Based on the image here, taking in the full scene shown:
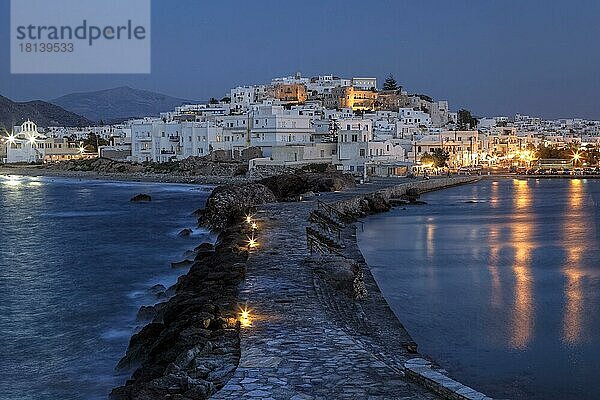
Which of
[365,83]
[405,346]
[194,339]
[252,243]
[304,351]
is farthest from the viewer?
[365,83]

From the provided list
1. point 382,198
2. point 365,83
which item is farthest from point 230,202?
point 365,83

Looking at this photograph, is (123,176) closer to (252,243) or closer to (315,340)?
(252,243)

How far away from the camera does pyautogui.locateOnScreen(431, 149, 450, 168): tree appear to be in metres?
65.7

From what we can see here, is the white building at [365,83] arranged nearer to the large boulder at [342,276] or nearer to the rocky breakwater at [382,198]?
the rocky breakwater at [382,198]

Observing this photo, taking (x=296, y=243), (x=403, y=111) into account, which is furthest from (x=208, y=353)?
(x=403, y=111)

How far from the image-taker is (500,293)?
609 inches

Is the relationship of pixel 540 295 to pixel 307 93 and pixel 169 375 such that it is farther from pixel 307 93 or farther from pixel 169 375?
pixel 307 93

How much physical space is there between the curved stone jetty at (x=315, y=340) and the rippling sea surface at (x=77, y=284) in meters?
2.59

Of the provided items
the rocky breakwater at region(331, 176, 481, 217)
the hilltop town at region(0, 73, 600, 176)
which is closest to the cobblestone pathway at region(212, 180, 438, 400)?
the rocky breakwater at region(331, 176, 481, 217)

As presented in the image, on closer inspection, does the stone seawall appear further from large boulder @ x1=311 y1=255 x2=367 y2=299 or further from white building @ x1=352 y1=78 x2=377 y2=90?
white building @ x1=352 y1=78 x2=377 y2=90

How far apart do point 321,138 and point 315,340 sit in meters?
51.7

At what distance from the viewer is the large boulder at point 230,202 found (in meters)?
27.4

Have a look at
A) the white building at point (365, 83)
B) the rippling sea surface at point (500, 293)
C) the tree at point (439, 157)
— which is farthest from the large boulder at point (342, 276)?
the white building at point (365, 83)

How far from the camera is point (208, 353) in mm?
8211
